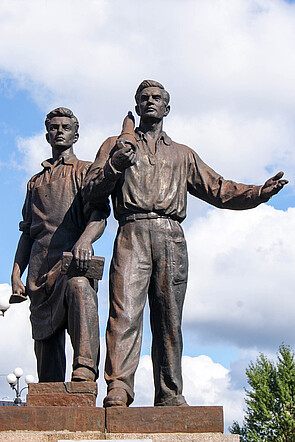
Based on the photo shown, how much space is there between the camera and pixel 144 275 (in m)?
8.13

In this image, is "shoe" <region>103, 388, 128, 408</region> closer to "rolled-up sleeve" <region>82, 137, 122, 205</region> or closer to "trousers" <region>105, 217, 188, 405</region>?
"trousers" <region>105, 217, 188, 405</region>

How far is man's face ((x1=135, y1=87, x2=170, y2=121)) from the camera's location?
28.3 feet

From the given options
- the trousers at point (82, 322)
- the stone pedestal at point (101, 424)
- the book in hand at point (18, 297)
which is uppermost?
the book in hand at point (18, 297)

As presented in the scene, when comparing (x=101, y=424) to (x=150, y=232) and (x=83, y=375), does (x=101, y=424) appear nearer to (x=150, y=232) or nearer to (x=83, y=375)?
(x=83, y=375)

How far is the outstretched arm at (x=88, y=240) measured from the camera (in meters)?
7.95

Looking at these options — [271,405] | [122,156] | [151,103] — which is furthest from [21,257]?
[271,405]

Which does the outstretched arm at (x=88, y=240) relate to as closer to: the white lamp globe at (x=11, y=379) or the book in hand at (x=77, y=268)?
the book in hand at (x=77, y=268)

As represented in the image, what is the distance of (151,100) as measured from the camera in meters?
8.63

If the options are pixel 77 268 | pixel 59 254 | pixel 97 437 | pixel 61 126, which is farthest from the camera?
pixel 61 126

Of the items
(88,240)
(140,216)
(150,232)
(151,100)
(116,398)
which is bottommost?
(116,398)

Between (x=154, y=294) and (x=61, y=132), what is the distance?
7.05ft

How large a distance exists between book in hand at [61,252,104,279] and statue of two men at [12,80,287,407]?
0.08 metres

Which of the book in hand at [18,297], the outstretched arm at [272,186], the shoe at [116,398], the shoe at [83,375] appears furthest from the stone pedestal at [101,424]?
the outstretched arm at [272,186]

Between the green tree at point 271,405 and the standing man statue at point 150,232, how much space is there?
21888mm
